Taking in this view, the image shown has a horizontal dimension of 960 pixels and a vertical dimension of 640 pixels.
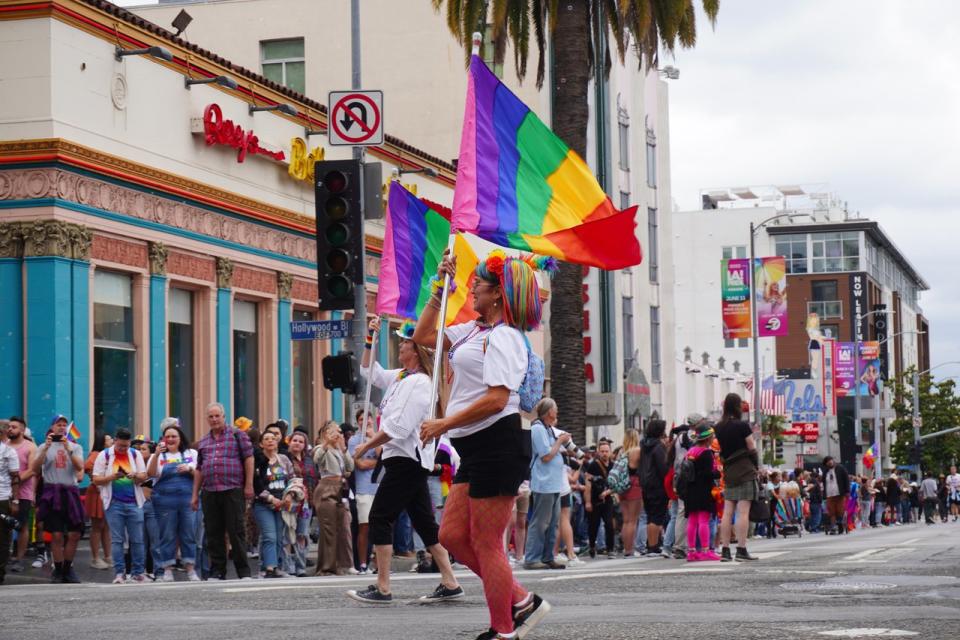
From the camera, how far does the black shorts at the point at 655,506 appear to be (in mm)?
20859

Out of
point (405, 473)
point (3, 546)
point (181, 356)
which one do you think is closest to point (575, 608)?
point (405, 473)

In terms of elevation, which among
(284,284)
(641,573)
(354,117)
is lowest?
(641,573)

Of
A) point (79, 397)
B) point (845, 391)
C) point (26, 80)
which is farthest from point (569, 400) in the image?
point (845, 391)

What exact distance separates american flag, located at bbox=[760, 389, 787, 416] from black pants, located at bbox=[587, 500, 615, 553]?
58530mm

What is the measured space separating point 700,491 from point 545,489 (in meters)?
1.66

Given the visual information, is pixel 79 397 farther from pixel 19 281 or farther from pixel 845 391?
pixel 845 391

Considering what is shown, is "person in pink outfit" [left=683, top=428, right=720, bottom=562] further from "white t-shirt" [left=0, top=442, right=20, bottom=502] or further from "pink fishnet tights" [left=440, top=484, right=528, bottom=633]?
"pink fishnet tights" [left=440, top=484, right=528, bottom=633]

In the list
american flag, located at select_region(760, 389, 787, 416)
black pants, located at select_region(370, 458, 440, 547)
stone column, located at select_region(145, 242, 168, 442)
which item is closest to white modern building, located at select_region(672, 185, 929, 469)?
american flag, located at select_region(760, 389, 787, 416)

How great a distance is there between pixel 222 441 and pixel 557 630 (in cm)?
874

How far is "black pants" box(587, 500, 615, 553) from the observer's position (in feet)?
74.4

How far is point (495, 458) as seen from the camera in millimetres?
8320

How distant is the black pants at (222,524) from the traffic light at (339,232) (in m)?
2.32

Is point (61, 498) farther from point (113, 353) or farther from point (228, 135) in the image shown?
point (228, 135)

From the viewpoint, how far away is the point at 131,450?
1833 cm
